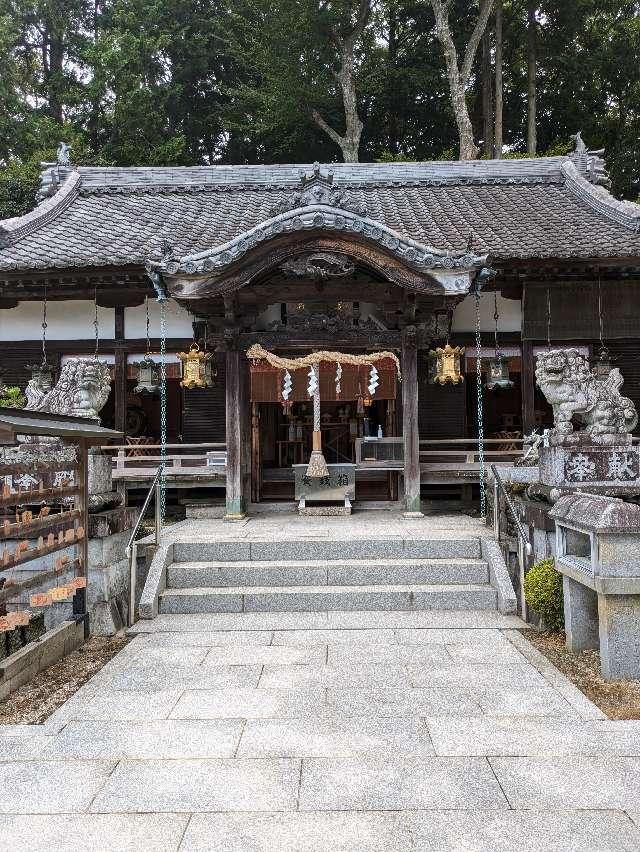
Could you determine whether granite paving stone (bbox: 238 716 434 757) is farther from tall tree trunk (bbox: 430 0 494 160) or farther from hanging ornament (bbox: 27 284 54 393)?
tall tree trunk (bbox: 430 0 494 160)

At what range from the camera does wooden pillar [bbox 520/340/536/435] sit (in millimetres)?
13117

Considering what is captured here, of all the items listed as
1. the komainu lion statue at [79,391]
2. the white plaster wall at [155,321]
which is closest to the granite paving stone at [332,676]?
the komainu lion statue at [79,391]

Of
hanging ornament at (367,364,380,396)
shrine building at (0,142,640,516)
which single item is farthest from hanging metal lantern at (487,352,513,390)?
hanging ornament at (367,364,380,396)

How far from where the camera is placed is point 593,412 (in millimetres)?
8727

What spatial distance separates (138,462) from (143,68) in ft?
70.8

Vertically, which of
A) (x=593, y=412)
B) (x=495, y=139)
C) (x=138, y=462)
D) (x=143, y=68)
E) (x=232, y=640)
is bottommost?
(x=232, y=640)

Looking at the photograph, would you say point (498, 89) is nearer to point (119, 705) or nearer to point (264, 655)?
point (264, 655)

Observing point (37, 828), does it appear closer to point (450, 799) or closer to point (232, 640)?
point (450, 799)

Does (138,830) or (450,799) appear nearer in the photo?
(138,830)

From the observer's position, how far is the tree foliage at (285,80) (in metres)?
25.4

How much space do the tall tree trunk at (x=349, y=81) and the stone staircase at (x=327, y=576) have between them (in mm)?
21986

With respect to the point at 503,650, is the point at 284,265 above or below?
above

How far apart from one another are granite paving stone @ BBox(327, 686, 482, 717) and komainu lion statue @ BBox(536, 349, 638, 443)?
191 inches

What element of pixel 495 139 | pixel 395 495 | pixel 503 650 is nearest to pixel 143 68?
pixel 495 139
